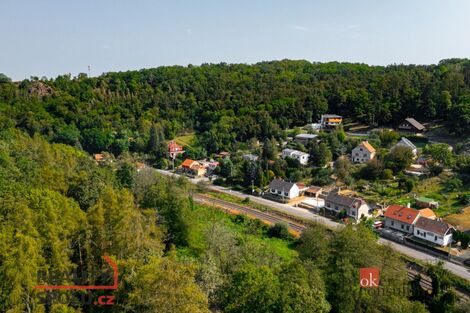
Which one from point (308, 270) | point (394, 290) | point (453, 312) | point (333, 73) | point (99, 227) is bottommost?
point (453, 312)

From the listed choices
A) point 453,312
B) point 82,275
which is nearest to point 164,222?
point 82,275

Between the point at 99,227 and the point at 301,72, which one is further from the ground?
the point at 301,72

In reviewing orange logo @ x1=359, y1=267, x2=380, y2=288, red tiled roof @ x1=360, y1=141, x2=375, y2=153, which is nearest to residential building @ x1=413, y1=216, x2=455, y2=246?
orange logo @ x1=359, y1=267, x2=380, y2=288

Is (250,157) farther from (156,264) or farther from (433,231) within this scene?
(156,264)

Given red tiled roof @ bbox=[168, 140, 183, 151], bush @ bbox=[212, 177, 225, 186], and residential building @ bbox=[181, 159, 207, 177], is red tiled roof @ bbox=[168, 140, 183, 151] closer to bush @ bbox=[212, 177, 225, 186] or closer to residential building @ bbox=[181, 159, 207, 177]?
residential building @ bbox=[181, 159, 207, 177]

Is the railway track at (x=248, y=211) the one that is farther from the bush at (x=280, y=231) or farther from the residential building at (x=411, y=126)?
the residential building at (x=411, y=126)

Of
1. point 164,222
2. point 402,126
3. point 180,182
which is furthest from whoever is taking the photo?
point 402,126

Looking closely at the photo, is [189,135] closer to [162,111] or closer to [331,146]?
[162,111]
